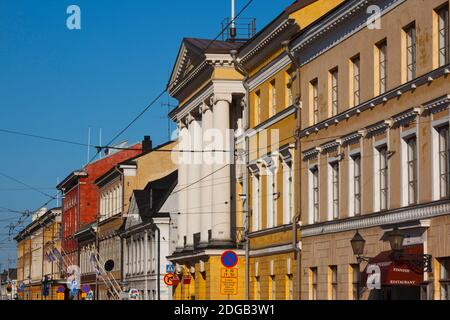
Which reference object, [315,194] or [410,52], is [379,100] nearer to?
[410,52]

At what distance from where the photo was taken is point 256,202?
129 feet

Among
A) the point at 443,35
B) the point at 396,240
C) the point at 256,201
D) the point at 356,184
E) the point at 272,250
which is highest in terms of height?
the point at 443,35

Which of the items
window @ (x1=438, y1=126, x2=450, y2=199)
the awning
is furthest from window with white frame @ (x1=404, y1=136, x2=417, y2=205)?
window @ (x1=438, y1=126, x2=450, y2=199)

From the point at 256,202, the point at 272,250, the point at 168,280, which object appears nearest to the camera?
the point at 272,250

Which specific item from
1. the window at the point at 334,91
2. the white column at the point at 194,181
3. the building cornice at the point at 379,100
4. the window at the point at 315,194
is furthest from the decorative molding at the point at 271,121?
the white column at the point at 194,181

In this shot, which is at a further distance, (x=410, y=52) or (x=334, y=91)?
(x=334, y=91)

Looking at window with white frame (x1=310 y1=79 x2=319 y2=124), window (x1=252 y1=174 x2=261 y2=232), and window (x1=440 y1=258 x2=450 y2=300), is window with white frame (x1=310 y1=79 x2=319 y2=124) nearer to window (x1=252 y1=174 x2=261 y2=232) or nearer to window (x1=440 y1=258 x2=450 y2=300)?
window (x1=252 y1=174 x2=261 y2=232)

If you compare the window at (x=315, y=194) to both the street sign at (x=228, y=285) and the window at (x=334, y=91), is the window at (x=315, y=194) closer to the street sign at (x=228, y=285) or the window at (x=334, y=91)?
the window at (x=334, y=91)

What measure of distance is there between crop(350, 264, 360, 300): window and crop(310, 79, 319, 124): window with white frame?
5.33 metres

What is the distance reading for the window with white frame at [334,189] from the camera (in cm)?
2958

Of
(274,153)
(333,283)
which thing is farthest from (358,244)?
(274,153)

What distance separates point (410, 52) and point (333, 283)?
8087 millimetres

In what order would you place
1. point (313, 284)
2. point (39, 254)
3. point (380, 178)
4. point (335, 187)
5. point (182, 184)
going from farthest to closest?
point (39, 254) → point (182, 184) → point (313, 284) → point (335, 187) → point (380, 178)

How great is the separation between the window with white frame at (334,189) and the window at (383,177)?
3.49 meters
